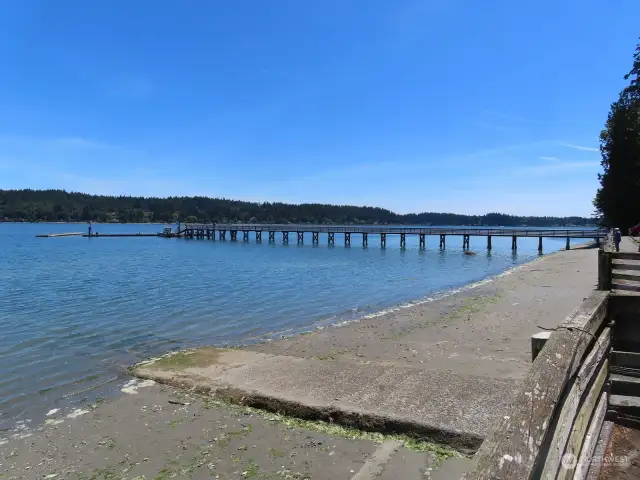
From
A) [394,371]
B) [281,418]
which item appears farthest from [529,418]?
[394,371]

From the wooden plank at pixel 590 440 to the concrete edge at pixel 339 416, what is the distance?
1.35 metres

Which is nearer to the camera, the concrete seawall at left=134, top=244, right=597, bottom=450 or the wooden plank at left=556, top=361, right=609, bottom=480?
the wooden plank at left=556, top=361, right=609, bottom=480

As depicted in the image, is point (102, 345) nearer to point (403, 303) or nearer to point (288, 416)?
point (288, 416)

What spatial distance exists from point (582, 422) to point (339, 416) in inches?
140

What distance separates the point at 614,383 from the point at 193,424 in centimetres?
618

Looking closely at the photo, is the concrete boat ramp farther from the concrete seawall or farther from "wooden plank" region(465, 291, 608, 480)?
"wooden plank" region(465, 291, 608, 480)

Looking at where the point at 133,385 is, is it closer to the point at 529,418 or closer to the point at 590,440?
the point at 590,440

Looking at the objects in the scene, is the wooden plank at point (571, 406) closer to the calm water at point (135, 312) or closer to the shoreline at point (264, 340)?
the shoreline at point (264, 340)

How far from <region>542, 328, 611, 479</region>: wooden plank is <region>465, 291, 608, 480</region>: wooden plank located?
24cm

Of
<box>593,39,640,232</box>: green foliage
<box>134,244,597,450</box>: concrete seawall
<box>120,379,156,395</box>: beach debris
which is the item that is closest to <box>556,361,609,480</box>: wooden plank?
<box>134,244,597,450</box>: concrete seawall

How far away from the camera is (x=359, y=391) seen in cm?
772

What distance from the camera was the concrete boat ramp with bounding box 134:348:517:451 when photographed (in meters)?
6.29

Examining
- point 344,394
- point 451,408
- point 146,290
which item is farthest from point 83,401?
point 146,290

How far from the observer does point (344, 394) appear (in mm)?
7656
